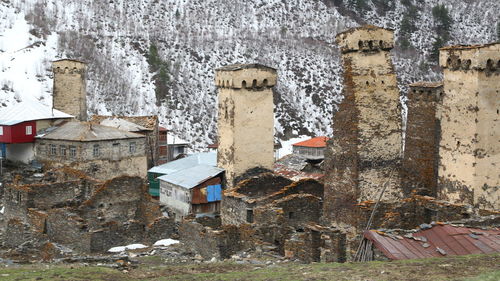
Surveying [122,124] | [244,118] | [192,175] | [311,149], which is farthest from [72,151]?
[311,149]

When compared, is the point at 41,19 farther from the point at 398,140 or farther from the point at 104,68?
the point at 398,140

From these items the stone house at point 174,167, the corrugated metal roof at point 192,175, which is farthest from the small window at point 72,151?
the corrugated metal roof at point 192,175

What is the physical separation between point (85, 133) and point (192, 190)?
11160 mm

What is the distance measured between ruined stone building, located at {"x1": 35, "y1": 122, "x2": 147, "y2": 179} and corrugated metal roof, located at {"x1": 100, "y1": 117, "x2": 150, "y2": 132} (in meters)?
3.96

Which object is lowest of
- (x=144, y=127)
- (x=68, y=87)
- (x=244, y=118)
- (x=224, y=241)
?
(x=224, y=241)

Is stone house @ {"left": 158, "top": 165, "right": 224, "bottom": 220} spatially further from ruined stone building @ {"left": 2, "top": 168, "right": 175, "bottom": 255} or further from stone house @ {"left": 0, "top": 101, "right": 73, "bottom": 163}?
stone house @ {"left": 0, "top": 101, "right": 73, "bottom": 163}

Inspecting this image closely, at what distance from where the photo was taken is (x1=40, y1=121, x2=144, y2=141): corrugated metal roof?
4619 centimetres

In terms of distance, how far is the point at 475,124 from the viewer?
26750 millimetres

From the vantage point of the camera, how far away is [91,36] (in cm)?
9419


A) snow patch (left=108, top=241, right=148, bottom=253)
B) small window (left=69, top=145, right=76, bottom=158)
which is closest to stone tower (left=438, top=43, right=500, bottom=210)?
snow patch (left=108, top=241, right=148, bottom=253)

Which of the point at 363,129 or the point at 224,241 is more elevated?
the point at 363,129

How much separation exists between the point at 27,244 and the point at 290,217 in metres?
13.2

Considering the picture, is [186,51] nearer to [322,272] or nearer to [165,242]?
[165,242]

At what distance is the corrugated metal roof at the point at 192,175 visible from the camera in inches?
1567
